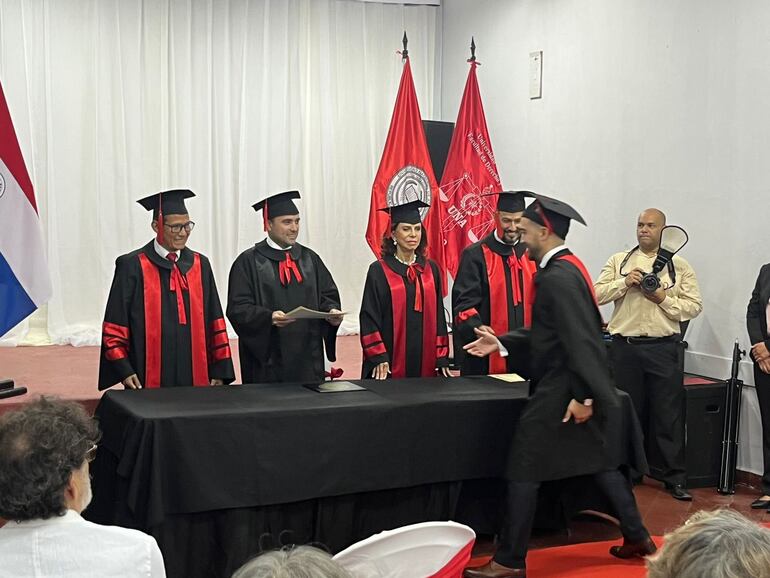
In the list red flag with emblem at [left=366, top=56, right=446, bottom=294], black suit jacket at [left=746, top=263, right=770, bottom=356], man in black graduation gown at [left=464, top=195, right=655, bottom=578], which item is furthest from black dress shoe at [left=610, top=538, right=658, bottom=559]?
red flag with emblem at [left=366, top=56, right=446, bottom=294]

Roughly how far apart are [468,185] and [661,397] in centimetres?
221

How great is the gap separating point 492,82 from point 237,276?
460cm

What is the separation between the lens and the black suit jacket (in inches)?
200

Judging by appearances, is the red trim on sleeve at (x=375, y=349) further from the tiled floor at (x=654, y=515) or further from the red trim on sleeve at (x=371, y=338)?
the tiled floor at (x=654, y=515)

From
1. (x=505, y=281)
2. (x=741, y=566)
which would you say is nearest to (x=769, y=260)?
(x=505, y=281)

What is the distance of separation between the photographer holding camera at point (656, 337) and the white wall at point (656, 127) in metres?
0.39

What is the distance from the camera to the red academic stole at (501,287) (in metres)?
4.93

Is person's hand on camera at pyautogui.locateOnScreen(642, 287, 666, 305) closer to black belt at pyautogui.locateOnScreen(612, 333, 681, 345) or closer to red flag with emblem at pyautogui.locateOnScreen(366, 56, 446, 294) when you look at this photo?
black belt at pyautogui.locateOnScreen(612, 333, 681, 345)

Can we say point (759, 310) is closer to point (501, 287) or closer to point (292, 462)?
point (501, 287)

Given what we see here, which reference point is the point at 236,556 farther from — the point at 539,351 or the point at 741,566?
the point at 741,566

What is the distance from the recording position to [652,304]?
5.44 m

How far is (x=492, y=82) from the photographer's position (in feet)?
27.8

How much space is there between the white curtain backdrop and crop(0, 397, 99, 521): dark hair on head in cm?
669

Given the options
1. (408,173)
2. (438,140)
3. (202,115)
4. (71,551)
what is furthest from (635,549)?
(202,115)
